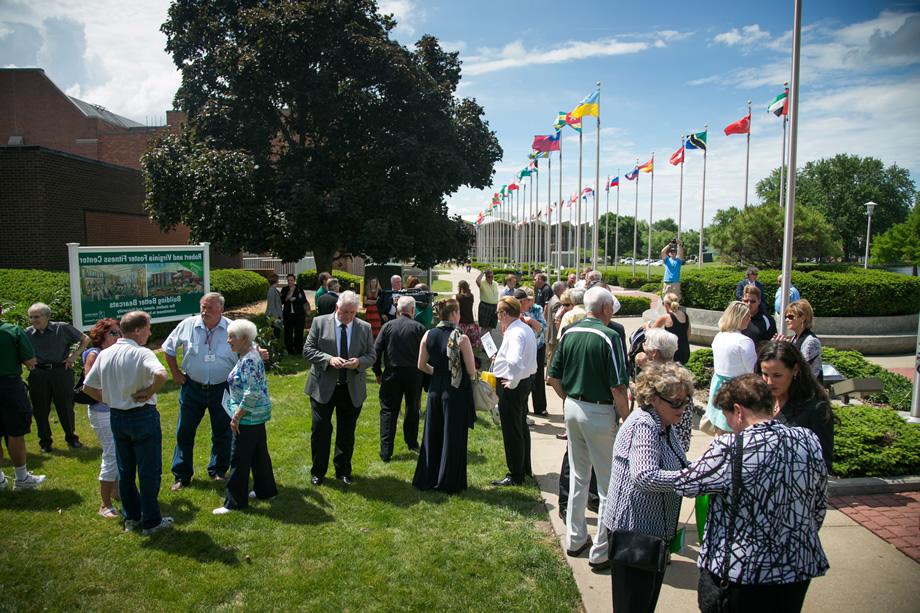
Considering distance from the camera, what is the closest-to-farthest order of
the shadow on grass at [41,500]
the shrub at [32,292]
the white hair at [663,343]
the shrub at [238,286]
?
the white hair at [663,343], the shadow on grass at [41,500], the shrub at [32,292], the shrub at [238,286]

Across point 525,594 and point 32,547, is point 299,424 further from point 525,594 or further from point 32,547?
point 525,594

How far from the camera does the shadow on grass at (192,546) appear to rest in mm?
4896

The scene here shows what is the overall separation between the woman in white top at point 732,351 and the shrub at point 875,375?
492cm

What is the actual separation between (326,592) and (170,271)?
9053 millimetres

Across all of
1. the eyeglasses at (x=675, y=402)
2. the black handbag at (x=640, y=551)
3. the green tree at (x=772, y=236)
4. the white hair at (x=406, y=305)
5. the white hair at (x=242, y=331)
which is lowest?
the black handbag at (x=640, y=551)

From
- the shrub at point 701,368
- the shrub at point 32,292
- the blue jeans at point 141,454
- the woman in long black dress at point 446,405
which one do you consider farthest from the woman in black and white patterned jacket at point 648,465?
the shrub at point 32,292

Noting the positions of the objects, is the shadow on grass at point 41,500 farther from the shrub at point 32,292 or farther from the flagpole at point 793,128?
the flagpole at point 793,128

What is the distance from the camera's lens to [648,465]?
3.08 meters

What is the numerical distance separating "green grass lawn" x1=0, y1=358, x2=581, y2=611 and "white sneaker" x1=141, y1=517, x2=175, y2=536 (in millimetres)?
62

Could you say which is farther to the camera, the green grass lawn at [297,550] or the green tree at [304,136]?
the green tree at [304,136]

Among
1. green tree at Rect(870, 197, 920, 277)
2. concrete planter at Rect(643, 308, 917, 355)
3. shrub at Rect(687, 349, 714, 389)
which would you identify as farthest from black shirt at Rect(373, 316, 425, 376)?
green tree at Rect(870, 197, 920, 277)

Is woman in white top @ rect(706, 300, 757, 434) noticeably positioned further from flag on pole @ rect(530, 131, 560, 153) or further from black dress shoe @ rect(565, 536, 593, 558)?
flag on pole @ rect(530, 131, 560, 153)

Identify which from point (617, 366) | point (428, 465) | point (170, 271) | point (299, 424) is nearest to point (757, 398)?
point (617, 366)

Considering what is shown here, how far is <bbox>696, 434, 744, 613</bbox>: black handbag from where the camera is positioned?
266 cm
